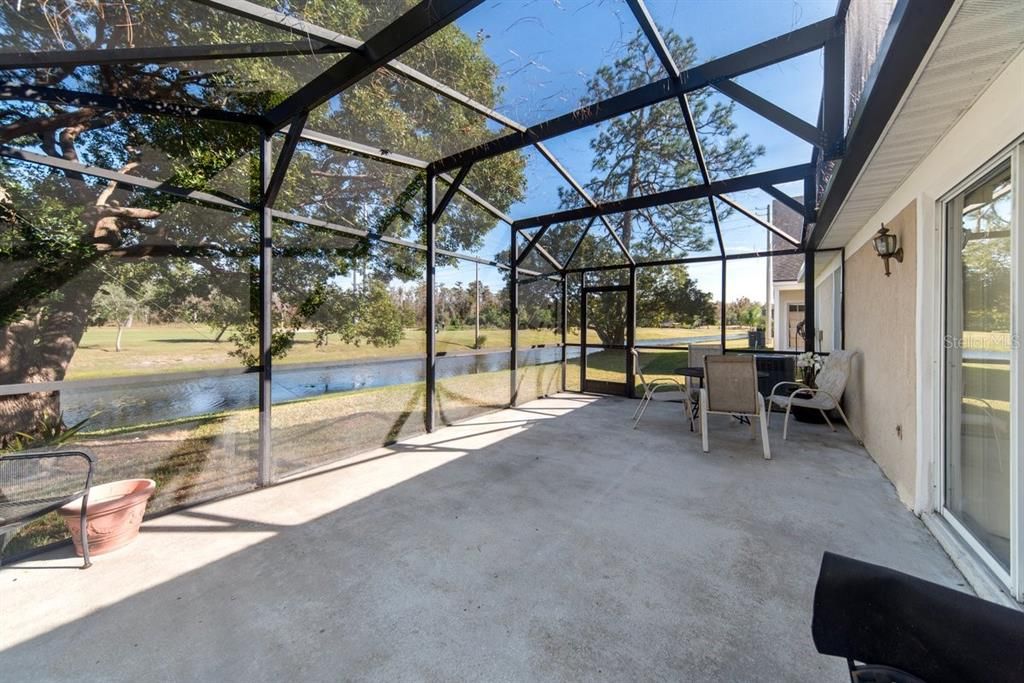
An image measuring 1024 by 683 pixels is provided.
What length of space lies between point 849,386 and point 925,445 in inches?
108

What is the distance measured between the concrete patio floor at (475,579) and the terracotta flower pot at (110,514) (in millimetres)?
105

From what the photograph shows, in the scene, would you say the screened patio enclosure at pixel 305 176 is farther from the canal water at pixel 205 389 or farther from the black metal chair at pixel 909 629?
the black metal chair at pixel 909 629

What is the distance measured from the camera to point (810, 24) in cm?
265

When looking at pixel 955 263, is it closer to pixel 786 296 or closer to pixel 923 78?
pixel 923 78

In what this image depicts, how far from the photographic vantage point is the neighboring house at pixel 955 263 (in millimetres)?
1604

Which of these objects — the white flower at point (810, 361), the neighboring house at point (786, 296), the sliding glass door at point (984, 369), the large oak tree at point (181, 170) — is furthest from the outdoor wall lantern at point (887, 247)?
the neighboring house at point (786, 296)

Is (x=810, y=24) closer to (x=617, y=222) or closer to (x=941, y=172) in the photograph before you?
(x=941, y=172)

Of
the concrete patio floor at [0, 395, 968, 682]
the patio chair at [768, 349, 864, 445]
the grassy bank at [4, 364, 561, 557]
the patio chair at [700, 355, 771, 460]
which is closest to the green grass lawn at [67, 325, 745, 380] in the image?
the grassy bank at [4, 364, 561, 557]

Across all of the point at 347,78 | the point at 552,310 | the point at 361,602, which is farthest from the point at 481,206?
the point at 361,602

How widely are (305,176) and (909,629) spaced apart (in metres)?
4.67

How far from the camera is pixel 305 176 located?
371 cm

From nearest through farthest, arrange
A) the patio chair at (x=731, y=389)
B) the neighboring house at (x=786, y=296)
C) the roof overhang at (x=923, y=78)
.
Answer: the roof overhang at (x=923, y=78) < the patio chair at (x=731, y=389) < the neighboring house at (x=786, y=296)

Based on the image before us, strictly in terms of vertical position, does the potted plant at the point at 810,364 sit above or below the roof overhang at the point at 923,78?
below

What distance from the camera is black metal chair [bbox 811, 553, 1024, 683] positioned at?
822 mm
